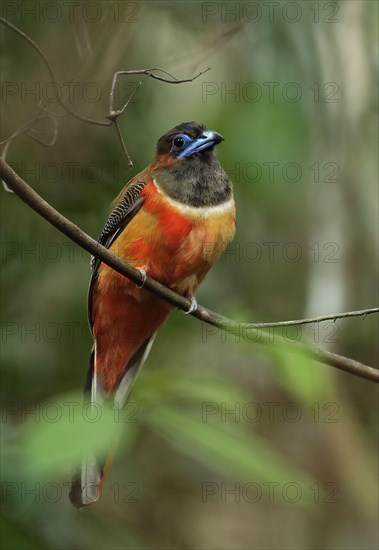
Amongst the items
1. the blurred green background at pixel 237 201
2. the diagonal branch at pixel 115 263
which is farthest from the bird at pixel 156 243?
the diagonal branch at pixel 115 263

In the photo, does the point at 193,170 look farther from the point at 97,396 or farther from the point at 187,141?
the point at 97,396

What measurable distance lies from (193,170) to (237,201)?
1.08m

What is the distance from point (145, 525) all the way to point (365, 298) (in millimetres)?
1773

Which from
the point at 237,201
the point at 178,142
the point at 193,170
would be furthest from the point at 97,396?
Result: the point at 237,201

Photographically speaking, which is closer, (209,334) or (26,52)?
(26,52)

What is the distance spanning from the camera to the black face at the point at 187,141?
146 inches

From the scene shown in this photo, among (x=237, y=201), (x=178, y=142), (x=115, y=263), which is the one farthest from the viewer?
(x=237, y=201)

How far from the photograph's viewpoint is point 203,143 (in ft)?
12.1

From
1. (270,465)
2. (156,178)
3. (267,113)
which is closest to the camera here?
(270,465)

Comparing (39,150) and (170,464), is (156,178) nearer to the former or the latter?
(39,150)


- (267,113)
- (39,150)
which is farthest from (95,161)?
(267,113)

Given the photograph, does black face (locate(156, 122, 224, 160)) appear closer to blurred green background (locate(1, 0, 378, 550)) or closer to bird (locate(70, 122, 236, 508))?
bird (locate(70, 122, 236, 508))

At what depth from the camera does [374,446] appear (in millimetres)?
5129

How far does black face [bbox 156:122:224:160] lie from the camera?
12.2 ft
